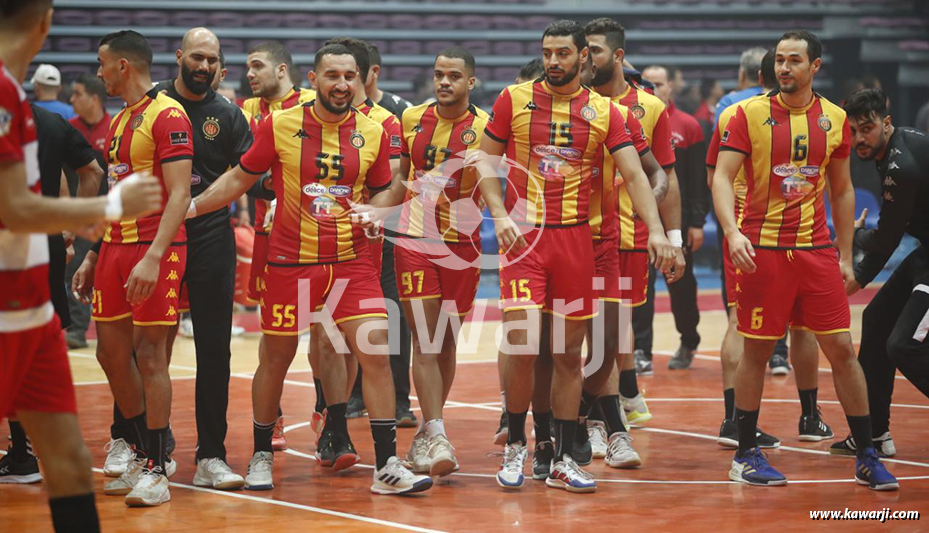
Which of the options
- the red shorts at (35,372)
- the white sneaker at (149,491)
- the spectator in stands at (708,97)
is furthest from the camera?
the spectator in stands at (708,97)

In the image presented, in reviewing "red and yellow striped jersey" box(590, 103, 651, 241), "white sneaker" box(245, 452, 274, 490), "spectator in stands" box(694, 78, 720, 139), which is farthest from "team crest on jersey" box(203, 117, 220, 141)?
"spectator in stands" box(694, 78, 720, 139)

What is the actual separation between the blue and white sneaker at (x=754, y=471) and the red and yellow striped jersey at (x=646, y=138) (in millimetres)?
1758

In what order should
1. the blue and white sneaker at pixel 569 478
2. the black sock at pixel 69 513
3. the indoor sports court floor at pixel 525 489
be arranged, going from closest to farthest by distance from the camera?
the black sock at pixel 69 513
the indoor sports court floor at pixel 525 489
the blue and white sneaker at pixel 569 478

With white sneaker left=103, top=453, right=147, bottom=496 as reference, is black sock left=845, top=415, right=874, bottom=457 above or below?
above

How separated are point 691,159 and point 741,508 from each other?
15.9ft

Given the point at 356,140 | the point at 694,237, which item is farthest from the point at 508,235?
the point at 694,237

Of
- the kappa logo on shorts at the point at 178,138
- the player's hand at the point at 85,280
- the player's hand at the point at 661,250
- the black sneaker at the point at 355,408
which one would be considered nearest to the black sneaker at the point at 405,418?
the black sneaker at the point at 355,408

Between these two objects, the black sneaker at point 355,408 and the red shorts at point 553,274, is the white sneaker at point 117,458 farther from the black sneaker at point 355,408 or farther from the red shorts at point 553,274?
the red shorts at point 553,274

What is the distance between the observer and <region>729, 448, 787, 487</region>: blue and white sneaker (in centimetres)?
650

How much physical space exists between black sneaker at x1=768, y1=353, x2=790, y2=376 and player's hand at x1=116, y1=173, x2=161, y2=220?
719cm

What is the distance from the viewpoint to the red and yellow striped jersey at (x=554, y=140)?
6.56m

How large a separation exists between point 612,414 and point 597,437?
31 centimetres

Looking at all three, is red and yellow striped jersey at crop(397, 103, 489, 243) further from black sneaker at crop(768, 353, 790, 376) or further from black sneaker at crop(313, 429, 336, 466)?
black sneaker at crop(768, 353, 790, 376)

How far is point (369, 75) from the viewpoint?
8312 mm
